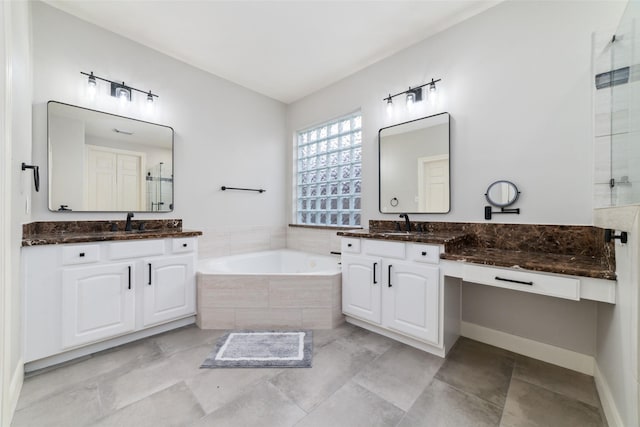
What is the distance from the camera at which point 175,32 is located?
2.38 metres

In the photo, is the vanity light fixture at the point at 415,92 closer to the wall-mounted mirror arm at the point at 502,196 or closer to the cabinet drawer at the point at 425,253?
the wall-mounted mirror arm at the point at 502,196

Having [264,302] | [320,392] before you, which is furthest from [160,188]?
[320,392]

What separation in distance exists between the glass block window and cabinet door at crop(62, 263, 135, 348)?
215 centimetres

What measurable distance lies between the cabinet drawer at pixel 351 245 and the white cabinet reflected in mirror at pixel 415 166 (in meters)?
0.63

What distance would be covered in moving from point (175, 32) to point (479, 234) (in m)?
3.20

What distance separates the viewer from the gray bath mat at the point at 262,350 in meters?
1.76

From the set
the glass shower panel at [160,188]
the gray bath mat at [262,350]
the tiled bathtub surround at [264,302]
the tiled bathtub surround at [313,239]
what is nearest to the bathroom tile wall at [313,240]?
the tiled bathtub surround at [313,239]

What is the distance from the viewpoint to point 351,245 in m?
2.37

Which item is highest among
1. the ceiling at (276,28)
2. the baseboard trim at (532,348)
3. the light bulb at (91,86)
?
the ceiling at (276,28)

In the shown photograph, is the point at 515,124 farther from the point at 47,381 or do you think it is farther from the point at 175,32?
the point at 47,381

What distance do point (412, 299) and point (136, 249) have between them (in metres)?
2.18

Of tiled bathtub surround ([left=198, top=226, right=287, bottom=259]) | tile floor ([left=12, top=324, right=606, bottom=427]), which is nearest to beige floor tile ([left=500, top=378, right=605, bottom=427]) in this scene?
tile floor ([left=12, top=324, right=606, bottom=427])

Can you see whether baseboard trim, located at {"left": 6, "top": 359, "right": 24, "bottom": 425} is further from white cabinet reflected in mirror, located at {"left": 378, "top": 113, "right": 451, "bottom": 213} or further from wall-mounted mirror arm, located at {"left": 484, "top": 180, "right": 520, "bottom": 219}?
wall-mounted mirror arm, located at {"left": 484, "top": 180, "right": 520, "bottom": 219}

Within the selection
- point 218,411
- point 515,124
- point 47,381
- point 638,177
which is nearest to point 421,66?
point 515,124
